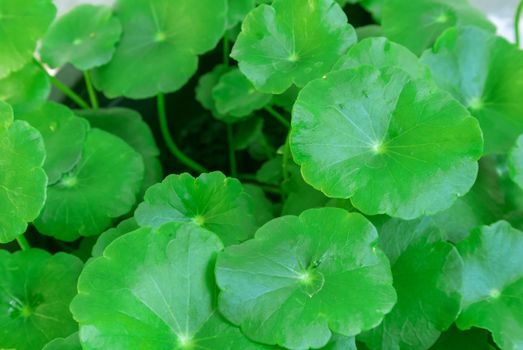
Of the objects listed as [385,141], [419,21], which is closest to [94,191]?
[385,141]

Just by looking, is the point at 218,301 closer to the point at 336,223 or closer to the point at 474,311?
the point at 336,223

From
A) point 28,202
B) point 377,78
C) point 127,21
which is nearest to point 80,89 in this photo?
point 127,21

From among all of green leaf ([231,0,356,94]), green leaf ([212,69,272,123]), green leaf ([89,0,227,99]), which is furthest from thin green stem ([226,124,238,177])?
green leaf ([231,0,356,94])

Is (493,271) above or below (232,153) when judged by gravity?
above

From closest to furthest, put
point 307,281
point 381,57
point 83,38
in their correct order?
point 307,281, point 381,57, point 83,38

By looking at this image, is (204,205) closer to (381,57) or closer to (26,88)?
(381,57)

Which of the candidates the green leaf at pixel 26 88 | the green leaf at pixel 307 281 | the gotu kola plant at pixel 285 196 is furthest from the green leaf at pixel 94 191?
the green leaf at pixel 307 281

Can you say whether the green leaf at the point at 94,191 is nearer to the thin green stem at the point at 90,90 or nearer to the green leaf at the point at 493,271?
the thin green stem at the point at 90,90
